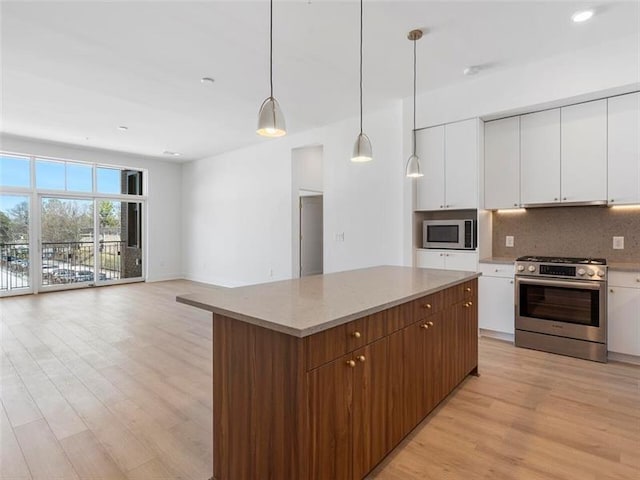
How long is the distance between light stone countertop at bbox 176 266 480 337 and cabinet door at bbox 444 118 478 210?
1.65 metres

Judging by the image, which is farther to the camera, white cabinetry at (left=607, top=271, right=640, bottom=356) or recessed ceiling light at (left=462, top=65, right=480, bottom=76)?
recessed ceiling light at (left=462, top=65, right=480, bottom=76)

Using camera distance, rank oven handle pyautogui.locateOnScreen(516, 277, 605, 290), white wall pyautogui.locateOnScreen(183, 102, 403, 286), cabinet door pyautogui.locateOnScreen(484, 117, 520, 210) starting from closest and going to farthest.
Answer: oven handle pyautogui.locateOnScreen(516, 277, 605, 290) < cabinet door pyautogui.locateOnScreen(484, 117, 520, 210) < white wall pyautogui.locateOnScreen(183, 102, 403, 286)

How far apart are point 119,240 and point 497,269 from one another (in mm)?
7954

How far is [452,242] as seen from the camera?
13.7 ft

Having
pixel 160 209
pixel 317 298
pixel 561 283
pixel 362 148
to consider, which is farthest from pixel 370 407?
pixel 160 209

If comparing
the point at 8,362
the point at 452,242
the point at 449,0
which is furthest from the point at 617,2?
the point at 8,362

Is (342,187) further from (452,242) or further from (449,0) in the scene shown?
(449,0)

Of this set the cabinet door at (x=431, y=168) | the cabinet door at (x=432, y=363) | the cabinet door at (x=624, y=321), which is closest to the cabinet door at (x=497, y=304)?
the cabinet door at (x=624, y=321)

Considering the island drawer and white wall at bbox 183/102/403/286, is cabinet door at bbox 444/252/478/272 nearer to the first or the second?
white wall at bbox 183/102/403/286

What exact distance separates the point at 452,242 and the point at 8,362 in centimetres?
482

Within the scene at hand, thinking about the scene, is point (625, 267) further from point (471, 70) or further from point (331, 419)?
point (331, 419)

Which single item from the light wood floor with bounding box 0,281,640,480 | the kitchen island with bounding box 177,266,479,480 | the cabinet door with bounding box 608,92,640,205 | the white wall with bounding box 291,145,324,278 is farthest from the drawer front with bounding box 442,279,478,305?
the white wall with bounding box 291,145,324,278

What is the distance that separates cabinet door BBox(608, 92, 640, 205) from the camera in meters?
3.18

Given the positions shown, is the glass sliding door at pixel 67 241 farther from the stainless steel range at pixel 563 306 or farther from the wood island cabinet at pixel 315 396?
the stainless steel range at pixel 563 306
